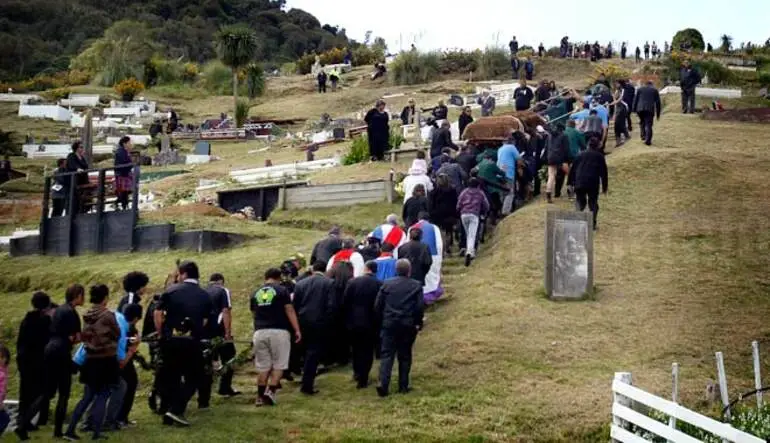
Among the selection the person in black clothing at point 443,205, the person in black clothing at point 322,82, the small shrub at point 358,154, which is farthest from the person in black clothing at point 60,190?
the person in black clothing at point 322,82

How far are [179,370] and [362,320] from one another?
2.47 metres

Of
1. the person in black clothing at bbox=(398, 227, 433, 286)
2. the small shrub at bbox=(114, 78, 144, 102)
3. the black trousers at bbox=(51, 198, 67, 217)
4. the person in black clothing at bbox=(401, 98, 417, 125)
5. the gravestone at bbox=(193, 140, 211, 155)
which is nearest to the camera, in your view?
the person in black clothing at bbox=(398, 227, 433, 286)

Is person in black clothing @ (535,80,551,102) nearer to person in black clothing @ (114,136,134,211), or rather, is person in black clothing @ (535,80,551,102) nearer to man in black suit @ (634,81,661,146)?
man in black suit @ (634,81,661,146)

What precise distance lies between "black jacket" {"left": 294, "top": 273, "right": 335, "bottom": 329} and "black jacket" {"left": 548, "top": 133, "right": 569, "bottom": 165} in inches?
373

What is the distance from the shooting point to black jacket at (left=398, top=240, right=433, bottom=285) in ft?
58.3

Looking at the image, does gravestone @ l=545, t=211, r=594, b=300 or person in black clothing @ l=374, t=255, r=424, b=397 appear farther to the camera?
gravestone @ l=545, t=211, r=594, b=300

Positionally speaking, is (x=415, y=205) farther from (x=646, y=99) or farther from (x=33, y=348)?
(x=646, y=99)

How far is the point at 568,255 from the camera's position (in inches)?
756

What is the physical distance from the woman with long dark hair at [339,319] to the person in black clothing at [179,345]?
2104 millimetres

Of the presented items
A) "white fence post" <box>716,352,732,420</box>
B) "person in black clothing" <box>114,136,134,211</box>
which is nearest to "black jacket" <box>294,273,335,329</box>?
"white fence post" <box>716,352,732,420</box>

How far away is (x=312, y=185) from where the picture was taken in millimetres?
28656

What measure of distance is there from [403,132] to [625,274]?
1643 cm

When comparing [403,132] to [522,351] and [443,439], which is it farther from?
[443,439]

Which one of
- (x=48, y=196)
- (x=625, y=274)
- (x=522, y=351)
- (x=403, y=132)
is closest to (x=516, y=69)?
(x=403, y=132)
